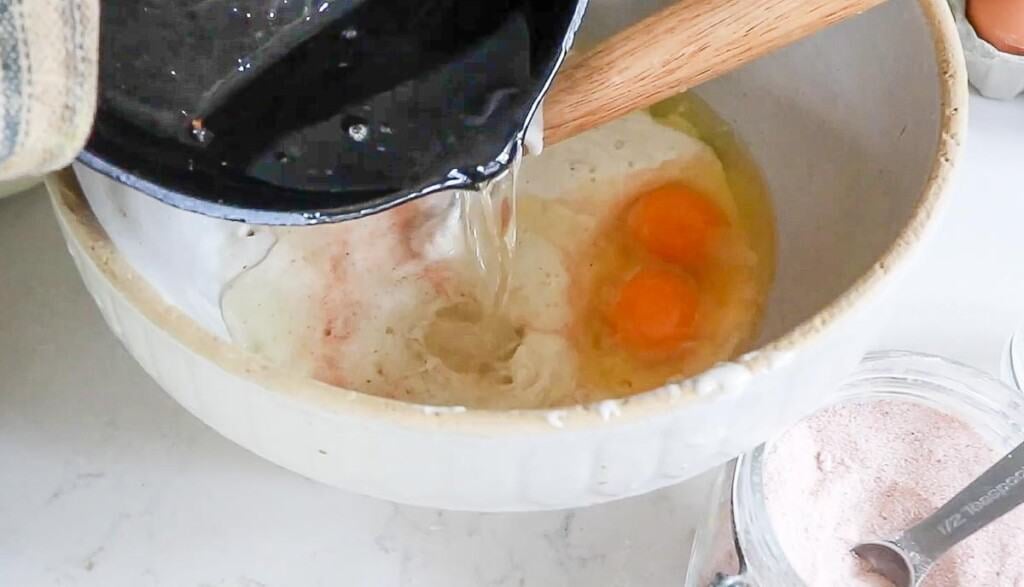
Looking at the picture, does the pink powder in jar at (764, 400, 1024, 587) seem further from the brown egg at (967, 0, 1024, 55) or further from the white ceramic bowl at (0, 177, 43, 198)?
the white ceramic bowl at (0, 177, 43, 198)

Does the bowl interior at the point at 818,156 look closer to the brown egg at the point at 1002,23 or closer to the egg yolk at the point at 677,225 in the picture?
the egg yolk at the point at 677,225

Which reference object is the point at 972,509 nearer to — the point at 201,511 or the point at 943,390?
the point at 943,390

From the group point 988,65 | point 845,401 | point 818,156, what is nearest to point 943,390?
point 845,401

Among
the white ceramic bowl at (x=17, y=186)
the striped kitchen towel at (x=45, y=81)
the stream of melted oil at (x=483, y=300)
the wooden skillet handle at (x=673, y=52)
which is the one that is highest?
the striped kitchen towel at (x=45, y=81)

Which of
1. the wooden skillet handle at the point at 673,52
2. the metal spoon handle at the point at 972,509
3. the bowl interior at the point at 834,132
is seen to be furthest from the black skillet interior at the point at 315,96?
the metal spoon handle at the point at 972,509

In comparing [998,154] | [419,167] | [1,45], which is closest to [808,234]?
[998,154]

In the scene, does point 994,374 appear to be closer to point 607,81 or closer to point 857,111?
point 857,111
